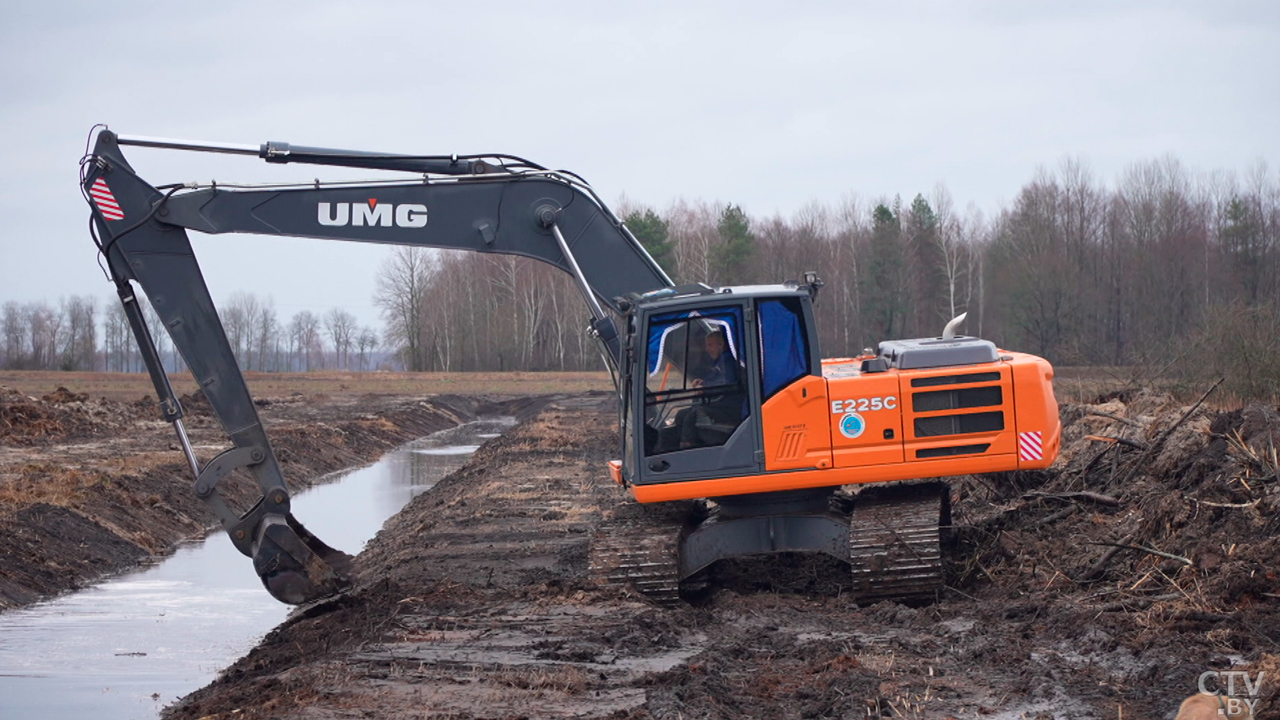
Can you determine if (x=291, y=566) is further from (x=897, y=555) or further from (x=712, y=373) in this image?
(x=897, y=555)

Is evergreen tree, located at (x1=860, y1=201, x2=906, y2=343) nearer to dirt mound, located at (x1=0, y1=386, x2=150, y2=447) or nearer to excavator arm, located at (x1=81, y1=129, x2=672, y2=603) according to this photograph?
dirt mound, located at (x1=0, y1=386, x2=150, y2=447)

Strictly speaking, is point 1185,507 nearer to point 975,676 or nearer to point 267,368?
point 975,676

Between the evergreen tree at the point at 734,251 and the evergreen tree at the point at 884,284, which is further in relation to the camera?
the evergreen tree at the point at 734,251

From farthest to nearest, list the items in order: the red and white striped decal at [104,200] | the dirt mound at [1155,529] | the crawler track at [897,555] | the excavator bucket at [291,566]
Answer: the red and white striped decal at [104,200] → the excavator bucket at [291,566] → the crawler track at [897,555] → the dirt mound at [1155,529]

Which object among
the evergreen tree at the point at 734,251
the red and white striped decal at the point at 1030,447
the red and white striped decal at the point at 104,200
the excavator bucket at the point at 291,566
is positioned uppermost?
the evergreen tree at the point at 734,251

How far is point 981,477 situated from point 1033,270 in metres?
43.3

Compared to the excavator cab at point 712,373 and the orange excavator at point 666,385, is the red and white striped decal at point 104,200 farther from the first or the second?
the excavator cab at point 712,373

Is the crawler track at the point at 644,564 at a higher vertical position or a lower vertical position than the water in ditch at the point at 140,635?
higher

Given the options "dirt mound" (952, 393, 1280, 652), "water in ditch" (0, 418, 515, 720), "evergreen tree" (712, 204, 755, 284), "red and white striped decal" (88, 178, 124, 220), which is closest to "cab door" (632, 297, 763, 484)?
"dirt mound" (952, 393, 1280, 652)

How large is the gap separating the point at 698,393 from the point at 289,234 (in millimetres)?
3695

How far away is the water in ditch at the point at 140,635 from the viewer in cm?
878

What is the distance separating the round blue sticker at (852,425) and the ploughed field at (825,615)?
132 cm

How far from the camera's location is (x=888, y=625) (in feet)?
28.7

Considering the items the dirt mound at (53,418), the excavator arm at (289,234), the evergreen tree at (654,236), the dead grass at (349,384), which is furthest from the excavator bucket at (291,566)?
the evergreen tree at (654,236)
